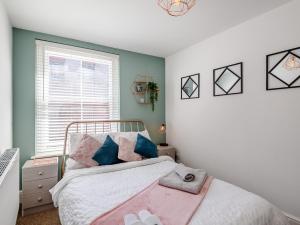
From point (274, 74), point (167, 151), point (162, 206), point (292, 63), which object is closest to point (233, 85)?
point (274, 74)

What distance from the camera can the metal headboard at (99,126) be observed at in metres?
2.81

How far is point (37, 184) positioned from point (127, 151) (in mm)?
1240

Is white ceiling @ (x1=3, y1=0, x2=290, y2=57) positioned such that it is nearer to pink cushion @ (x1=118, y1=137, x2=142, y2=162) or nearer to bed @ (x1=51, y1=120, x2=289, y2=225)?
pink cushion @ (x1=118, y1=137, x2=142, y2=162)

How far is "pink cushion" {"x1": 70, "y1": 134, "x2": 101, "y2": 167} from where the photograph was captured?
226cm

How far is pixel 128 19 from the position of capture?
2.35 m

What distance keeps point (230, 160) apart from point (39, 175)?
2674 millimetres

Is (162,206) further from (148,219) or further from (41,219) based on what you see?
(41,219)

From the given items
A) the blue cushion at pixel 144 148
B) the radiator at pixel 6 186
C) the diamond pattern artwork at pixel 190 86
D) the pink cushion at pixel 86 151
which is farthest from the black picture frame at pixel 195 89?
the radiator at pixel 6 186

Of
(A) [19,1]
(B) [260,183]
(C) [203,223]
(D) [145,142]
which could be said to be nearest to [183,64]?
(D) [145,142]

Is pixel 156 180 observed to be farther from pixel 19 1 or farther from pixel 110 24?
pixel 19 1

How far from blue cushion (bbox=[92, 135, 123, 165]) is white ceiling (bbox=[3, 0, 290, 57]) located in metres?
1.63

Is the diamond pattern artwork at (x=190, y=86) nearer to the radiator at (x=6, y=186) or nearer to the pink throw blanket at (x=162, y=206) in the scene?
the pink throw blanket at (x=162, y=206)

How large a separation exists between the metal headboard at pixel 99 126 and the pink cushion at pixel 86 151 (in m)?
0.52

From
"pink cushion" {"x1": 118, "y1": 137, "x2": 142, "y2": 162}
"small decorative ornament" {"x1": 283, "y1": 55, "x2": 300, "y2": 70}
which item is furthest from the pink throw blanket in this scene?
"small decorative ornament" {"x1": 283, "y1": 55, "x2": 300, "y2": 70}
